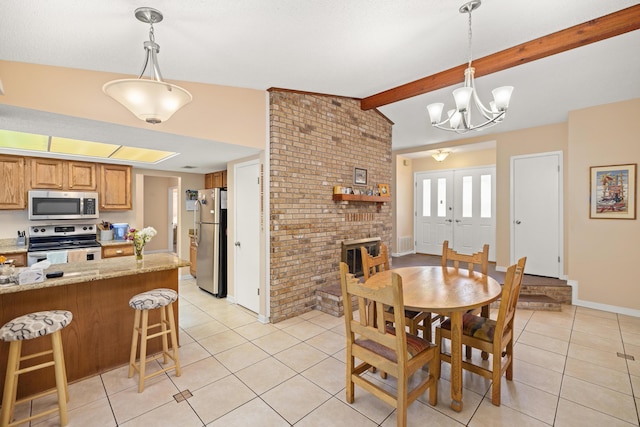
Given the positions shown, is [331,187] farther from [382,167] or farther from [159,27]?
[159,27]

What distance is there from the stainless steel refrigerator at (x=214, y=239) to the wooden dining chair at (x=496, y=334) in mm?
3356

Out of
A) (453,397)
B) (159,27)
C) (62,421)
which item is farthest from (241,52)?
(453,397)

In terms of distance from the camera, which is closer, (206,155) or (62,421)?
(62,421)

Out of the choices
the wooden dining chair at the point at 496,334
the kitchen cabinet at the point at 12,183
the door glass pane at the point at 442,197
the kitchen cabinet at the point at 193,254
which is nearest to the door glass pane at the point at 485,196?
the door glass pane at the point at 442,197

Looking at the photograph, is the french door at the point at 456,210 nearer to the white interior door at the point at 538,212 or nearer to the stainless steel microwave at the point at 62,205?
the white interior door at the point at 538,212

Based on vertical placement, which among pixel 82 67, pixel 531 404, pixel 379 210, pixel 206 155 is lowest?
pixel 531 404

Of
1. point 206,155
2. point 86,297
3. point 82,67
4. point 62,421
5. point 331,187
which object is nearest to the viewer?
point 62,421

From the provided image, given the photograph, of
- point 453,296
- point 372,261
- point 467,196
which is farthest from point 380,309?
point 467,196

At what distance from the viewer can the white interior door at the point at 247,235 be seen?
12.2ft

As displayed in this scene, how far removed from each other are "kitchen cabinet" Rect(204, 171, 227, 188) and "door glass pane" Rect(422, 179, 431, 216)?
4900 millimetres

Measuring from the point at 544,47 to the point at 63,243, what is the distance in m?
6.35

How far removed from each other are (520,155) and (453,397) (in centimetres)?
457

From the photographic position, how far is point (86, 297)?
94.2 inches

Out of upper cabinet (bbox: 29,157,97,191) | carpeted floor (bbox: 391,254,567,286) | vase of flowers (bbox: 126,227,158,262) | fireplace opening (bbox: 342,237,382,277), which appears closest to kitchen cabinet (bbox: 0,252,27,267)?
upper cabinet (bbox: 29,157,97,191)
